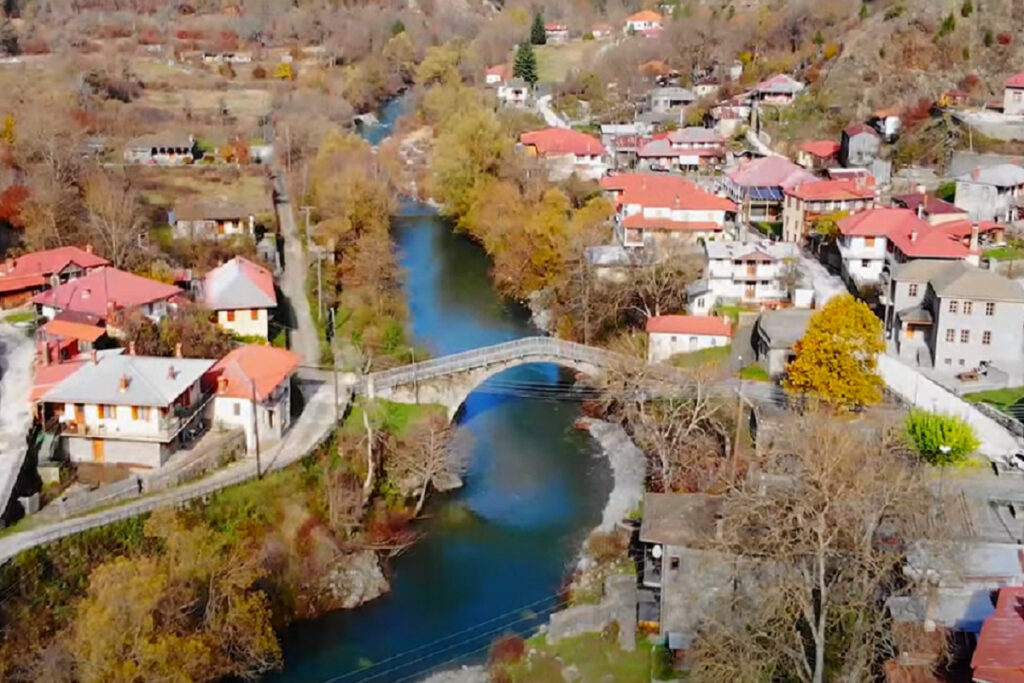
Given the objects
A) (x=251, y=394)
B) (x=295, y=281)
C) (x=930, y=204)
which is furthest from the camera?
(x=295, y=281)

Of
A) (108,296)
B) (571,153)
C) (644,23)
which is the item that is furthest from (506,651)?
(644,23)

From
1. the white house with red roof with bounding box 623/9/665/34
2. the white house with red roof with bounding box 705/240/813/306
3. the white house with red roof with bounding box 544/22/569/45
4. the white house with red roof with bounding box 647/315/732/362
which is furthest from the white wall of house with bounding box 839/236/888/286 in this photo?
the white house with red roof with bounding box 544/22/569/45

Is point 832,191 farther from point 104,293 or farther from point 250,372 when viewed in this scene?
point 104,293

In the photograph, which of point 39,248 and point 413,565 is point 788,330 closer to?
point 413,565

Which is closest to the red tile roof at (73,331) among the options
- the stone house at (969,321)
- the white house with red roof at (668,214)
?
the white house with red roof at (668,214)

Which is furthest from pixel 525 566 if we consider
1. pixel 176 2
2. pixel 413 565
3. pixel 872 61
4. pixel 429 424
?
pixel 176 2
